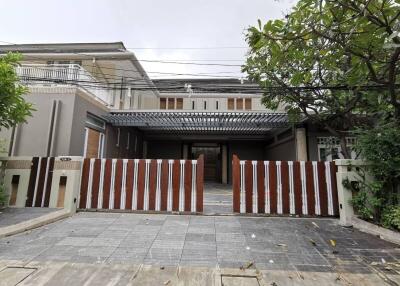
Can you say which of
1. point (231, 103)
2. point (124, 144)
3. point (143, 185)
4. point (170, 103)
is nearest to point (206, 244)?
point (143, 185)

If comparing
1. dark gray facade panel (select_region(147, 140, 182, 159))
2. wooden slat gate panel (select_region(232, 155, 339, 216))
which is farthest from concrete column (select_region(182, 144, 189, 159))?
wooden slat gate panel (select_region(232, 155, 339, 216))

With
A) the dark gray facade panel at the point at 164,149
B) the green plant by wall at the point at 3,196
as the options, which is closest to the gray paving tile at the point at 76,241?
the green plant by wall at the point at 3,196

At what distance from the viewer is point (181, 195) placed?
5191mm

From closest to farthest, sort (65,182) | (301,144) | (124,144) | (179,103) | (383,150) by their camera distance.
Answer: (383,150), (65,182), (301,144), (124,144), (179,103)

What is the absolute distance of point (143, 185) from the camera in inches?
206

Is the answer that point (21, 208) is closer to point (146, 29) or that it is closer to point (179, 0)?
point (179, 0)

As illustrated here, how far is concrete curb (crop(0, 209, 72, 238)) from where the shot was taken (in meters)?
3.76

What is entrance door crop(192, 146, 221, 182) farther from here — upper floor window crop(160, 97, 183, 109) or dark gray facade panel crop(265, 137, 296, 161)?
upper floor window crop(160, 97, 183, 109)

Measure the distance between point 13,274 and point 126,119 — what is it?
25.0 feet

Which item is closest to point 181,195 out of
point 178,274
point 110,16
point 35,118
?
point 178,274

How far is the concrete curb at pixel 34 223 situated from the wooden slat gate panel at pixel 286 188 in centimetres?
390

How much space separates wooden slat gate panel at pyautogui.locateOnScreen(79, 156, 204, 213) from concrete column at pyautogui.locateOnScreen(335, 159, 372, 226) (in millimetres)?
3051

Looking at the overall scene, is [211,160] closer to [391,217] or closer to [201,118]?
[201,118]

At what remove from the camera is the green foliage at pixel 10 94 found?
4.34 metres
